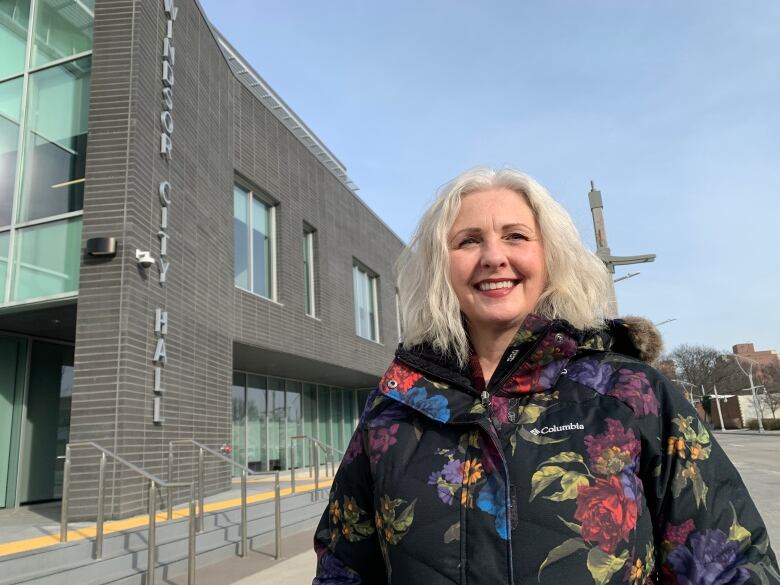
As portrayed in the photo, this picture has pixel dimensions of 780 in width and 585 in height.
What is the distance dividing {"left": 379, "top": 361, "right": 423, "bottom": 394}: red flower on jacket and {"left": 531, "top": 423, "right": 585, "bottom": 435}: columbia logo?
33cm

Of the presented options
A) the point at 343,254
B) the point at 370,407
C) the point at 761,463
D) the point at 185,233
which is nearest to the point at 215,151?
the point at 185,233

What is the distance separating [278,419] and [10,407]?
7.46 m

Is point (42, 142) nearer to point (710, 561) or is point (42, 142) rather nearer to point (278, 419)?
point (278, 419)

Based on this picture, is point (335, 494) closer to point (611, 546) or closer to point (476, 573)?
point (476, 573)

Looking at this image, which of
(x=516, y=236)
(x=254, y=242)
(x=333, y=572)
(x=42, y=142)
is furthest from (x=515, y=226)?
(x=254, y=242)

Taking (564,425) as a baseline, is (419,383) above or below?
above

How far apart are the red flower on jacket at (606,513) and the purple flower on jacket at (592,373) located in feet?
0.67

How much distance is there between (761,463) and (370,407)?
1939 centimetres

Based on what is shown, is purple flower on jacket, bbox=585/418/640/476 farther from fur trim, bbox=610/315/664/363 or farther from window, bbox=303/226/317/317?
window, bbox=303/226/317/317

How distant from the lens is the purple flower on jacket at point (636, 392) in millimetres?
1250

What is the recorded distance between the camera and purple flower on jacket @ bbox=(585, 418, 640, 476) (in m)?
1.21

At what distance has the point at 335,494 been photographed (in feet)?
5.17

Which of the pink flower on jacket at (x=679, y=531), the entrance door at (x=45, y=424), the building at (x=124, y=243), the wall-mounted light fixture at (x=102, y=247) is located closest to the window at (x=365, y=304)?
the building at (x=124, y=243)

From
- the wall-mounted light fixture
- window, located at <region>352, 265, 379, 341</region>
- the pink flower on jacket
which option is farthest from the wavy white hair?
window, located at <region>352, 265, 379, 341</region>
